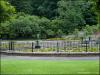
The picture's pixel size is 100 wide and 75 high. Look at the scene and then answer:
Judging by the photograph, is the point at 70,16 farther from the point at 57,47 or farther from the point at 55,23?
the point at 57,47

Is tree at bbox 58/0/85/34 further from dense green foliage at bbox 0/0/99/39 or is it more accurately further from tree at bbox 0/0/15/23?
tree at bbox 0/0/15/23

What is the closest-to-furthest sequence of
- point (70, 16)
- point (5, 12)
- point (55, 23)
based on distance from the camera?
point (5, 12)
point (70, 16)
point (55, 23)

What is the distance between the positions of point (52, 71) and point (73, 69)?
1031 mm

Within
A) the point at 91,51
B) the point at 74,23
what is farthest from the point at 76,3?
the point at 91,51

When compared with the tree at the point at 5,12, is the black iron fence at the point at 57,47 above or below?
below

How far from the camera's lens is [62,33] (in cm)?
3909

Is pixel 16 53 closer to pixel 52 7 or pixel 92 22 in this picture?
pixel 92 22

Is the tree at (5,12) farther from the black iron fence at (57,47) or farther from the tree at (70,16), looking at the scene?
the tree at (70,16)

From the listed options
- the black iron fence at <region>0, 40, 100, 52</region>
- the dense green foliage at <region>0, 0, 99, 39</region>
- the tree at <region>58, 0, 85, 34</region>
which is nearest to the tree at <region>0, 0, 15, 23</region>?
the black iron fence at <region>0, 40, 100, 52</region>

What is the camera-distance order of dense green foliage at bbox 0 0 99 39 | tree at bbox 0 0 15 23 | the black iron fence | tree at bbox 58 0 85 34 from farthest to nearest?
tree at bbox 58 0 85 34
dense green foliage at bbox 0 0 99 39
the black iron fence
tree at bbox 0 0 15 23

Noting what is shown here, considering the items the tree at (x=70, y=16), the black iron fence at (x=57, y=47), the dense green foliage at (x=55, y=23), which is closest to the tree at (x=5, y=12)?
the black iron fence at (x=57, y=47)

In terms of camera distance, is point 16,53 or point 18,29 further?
point 18,29

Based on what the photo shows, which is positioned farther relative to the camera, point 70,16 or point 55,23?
point 55,23

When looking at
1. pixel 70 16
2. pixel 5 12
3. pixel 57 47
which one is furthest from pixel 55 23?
pixel 5 12
